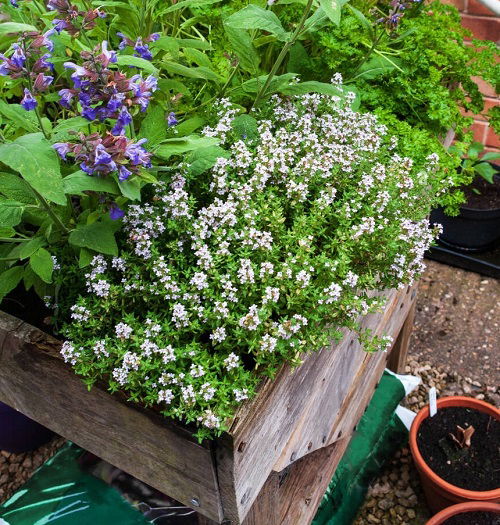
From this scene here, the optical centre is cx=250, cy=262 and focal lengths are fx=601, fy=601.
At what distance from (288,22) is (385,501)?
1.38 meters

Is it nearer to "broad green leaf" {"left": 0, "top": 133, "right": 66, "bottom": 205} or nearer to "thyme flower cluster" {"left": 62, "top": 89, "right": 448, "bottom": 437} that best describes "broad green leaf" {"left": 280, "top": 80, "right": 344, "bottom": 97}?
"thyme flower cluster" {"left": 62, "top": 89, "right": 448, "bottom": 437}

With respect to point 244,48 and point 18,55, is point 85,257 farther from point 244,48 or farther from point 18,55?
point 244,48

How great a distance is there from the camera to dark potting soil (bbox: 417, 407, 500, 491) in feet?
5.35

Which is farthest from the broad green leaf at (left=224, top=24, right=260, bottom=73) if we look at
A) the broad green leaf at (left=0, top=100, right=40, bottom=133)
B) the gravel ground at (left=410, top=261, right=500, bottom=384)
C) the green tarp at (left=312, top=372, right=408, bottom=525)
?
the gravel ground at (left=410, top=261, right=500, bottom=384)

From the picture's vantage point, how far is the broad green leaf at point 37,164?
Result: 0.72 metres

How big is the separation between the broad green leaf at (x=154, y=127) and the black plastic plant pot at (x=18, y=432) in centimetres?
108

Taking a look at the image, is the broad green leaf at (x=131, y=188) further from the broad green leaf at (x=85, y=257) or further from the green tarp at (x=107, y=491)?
the green tarp at (x=107, y=491)

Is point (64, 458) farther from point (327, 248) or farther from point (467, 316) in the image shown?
point (467, 316)

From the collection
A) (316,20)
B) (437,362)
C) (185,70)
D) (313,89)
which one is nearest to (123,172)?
(185,70)

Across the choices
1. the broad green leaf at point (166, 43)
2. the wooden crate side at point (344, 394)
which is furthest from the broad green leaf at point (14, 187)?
the wooden crate side at point (344, 394)

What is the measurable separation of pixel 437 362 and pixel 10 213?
1.72 meters

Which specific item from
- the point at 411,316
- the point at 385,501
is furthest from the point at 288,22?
the point at 385,501

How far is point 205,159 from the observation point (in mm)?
1014

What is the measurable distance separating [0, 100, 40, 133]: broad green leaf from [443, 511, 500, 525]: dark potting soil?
4.40ft
